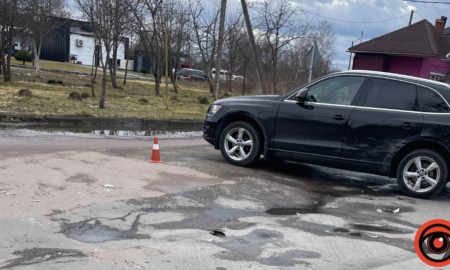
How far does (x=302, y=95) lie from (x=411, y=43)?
27.7 meters

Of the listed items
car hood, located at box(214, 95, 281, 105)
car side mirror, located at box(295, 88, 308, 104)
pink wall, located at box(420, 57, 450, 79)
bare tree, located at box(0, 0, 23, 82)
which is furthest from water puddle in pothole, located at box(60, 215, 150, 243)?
pink wall, located at box(420, 57, 450, 79)

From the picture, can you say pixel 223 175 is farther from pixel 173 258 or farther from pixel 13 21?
pixel 13 21

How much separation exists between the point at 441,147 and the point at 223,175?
130 inches

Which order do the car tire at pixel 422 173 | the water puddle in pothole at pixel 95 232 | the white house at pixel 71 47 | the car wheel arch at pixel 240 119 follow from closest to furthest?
the water puddle in pothole at pixel 95 232 < the car tire at pixel 422 173 < the car wheel arch at pixel 240 119 < the white house at pixel 71 47

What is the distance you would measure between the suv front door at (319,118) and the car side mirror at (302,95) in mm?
61

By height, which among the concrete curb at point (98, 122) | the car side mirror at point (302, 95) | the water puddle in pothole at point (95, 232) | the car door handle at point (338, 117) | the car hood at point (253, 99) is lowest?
the concrete curb at point (98, 122)

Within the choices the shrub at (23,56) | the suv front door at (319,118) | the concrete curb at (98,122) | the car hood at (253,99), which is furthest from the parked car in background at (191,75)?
the suv front door at (319,118)

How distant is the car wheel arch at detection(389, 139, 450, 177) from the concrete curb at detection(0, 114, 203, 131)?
27.2 ft

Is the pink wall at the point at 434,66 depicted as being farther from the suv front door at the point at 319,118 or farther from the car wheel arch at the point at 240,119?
the car wheel arch at the point at 240,119

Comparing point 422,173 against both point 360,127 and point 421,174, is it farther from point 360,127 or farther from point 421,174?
point 360,127

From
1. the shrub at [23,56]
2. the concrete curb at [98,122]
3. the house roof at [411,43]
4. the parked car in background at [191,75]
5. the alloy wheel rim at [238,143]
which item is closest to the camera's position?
the alloy wheel rim at [238,143]

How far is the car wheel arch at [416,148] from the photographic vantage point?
786 centimetres

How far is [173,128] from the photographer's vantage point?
15.7 metres

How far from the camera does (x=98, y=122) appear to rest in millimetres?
14438
